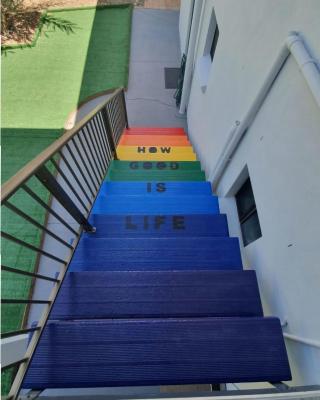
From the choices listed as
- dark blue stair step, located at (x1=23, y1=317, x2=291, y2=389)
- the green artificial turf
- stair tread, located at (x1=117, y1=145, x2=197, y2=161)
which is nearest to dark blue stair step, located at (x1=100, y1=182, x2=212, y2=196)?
stair tread, located at (x1=117, y1=145, x2=197, y2=161)

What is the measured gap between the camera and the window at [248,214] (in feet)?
6.61

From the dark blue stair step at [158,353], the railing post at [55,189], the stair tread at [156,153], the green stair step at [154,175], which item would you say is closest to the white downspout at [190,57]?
the stair tread at [156,153]

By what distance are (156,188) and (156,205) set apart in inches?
14.8

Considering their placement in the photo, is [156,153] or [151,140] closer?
[156,153]

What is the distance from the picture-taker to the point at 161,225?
2.39 m

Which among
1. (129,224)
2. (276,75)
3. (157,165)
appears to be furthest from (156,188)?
(276,75)

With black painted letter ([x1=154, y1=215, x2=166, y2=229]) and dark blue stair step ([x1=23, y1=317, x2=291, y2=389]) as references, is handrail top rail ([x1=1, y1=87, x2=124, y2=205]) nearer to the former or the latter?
dark blue stair step ([x1=23, y1=317, x2=291, y2=389])

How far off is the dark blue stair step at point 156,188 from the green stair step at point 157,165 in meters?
0.48

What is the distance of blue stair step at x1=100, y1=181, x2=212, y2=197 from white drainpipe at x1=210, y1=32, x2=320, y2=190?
635mm

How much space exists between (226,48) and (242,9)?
0.41m

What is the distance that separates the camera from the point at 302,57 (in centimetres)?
117

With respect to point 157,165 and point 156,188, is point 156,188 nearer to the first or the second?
point 156,188

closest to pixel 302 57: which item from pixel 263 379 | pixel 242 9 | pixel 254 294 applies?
pixel 242 9

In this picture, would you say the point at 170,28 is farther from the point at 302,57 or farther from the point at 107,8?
the point at 302,57
